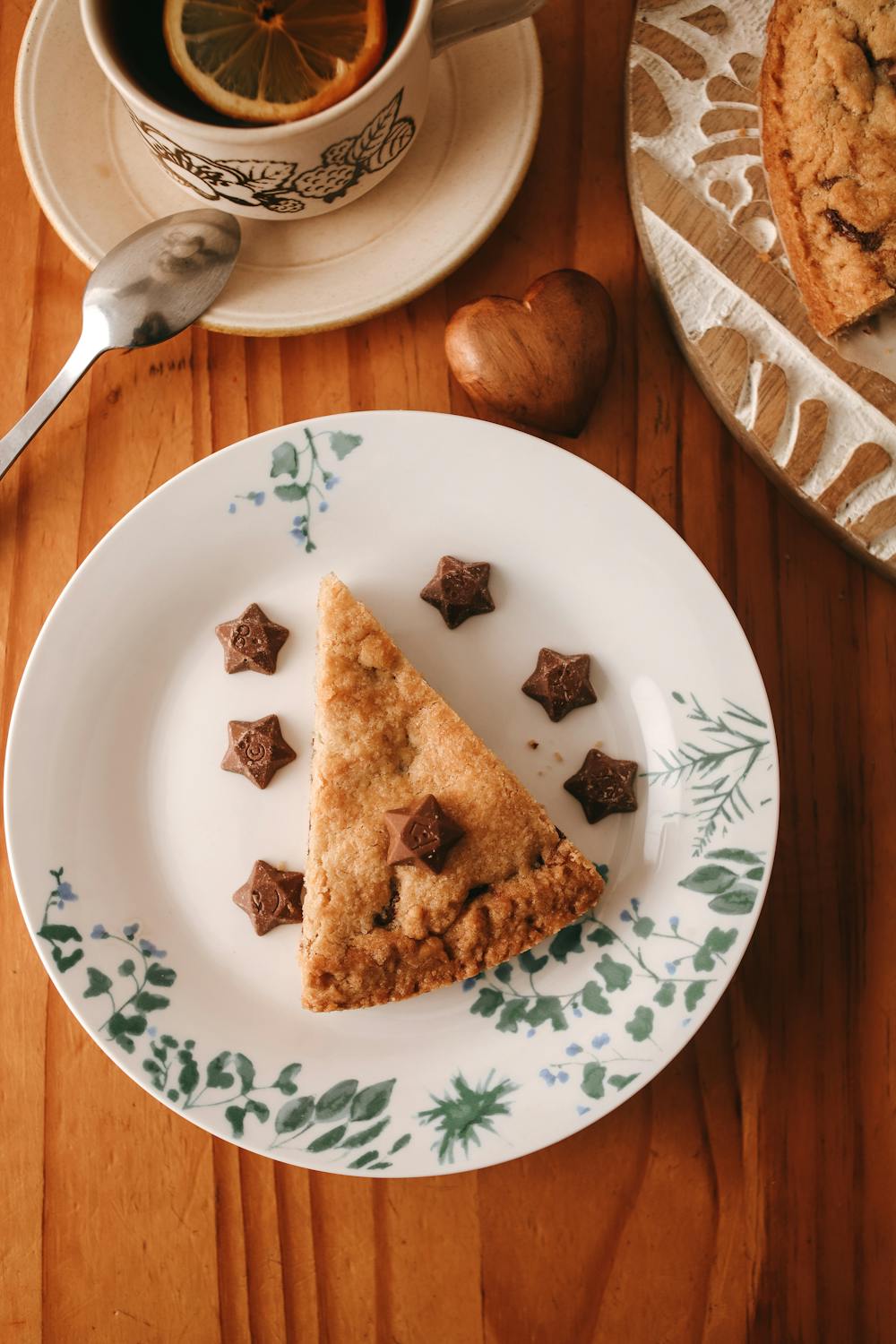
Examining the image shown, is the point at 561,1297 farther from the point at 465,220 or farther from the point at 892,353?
the point at 465,220

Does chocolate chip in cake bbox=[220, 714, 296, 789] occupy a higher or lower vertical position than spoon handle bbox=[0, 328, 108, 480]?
lower

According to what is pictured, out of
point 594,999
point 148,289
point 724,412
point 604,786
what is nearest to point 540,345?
point 724,412

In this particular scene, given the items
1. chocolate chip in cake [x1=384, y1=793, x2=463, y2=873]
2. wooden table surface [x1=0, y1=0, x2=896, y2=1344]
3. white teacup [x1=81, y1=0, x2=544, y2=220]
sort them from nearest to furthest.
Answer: white teacup [x1=81, y1=0, x2=544, y2=220] < chocolate chip in cake [x1=384, y1=793, x2=463, y2=873] < wooden table surface [x1=0, y1=0, x2=896, y2=1344]

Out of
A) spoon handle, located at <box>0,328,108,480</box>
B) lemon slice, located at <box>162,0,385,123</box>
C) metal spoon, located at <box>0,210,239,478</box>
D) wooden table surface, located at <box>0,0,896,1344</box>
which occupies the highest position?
lemon slice, located at <box>162,0,385,123</box>

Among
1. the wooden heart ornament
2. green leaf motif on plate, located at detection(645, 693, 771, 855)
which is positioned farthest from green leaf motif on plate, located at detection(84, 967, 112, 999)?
the wooden heart ornament

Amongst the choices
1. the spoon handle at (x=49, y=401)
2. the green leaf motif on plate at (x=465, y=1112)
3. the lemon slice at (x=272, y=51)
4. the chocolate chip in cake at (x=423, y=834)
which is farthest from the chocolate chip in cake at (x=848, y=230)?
the green leaf motif on plate at (x=465, y=1112)

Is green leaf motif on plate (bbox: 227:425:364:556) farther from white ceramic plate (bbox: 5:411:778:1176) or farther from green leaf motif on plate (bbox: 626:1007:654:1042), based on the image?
green leaf motif on plate (bbox: 626:1007:654:1042)

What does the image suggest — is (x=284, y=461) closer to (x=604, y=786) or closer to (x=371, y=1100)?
(x=604, y=786)

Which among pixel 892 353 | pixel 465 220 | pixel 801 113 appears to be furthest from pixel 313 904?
pixel 801 113
